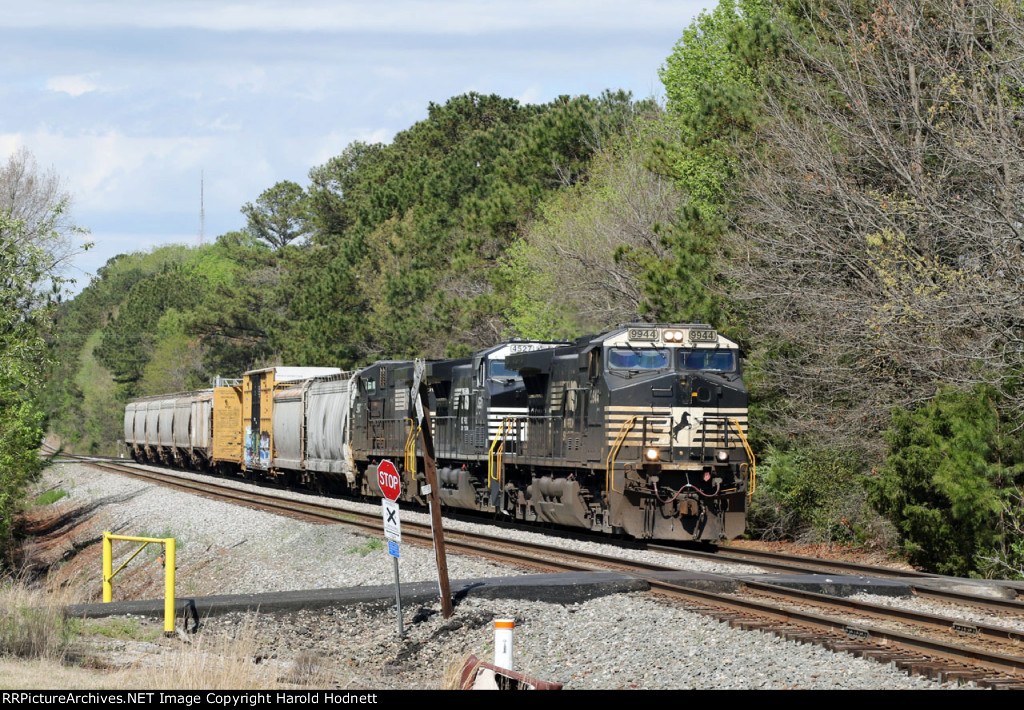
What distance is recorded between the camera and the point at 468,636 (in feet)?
41.3

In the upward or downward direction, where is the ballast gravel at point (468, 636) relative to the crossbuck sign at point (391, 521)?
downward

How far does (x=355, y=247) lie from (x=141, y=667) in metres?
51.0

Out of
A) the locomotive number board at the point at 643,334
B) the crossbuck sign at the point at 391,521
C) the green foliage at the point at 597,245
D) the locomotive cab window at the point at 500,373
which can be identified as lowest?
the crossbuck sign at the point at 391,521

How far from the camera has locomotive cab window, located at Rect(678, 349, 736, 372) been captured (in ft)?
61.6

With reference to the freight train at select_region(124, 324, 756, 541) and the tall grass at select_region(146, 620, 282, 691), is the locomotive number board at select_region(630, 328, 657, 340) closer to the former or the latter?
the freight train at select_region(124, 324, 756, 541)

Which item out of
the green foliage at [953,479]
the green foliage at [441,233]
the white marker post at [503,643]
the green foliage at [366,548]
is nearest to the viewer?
the white marker post at [503,643]

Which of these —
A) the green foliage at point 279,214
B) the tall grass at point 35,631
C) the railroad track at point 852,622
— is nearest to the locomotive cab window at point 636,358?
the railroad track at point 852,622

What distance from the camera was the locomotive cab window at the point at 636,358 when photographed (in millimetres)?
18516

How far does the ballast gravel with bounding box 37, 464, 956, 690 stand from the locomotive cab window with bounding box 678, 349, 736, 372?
328 cm

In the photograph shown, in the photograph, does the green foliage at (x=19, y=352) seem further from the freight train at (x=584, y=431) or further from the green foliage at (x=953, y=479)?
the green foliage at (x=953, y=479)

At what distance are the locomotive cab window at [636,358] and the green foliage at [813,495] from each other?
5063 mm

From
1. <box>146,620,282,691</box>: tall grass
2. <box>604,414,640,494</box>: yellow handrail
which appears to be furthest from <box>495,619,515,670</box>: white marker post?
<box>604,414,640,494</box>: yellow handrail

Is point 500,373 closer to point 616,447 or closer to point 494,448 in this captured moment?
point 494,448
